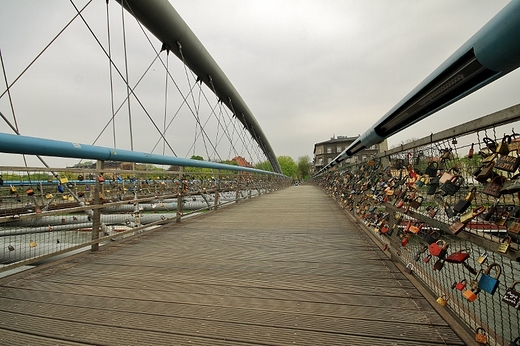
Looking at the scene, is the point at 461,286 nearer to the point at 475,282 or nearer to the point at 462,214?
the point at 475,282

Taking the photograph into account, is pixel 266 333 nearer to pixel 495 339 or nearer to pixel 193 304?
pixel 193 304

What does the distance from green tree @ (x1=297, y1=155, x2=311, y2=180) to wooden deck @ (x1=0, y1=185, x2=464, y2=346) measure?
8499 centimetres

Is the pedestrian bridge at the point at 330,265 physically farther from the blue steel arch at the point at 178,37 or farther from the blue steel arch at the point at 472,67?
the blue steel arch at the point at 178,37

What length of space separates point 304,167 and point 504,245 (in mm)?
89005

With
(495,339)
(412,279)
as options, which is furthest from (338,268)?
(495,339)

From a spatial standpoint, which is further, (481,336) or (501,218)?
(481,336)

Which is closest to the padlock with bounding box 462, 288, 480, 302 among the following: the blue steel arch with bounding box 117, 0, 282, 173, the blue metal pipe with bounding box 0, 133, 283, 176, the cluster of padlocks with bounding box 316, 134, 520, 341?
the cluster of padlocks with bounding box 316, 134, 520, 341

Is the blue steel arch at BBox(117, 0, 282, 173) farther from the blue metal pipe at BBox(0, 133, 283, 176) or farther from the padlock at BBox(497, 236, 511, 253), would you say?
the padlock at BBox(497, 236, 511, 253)

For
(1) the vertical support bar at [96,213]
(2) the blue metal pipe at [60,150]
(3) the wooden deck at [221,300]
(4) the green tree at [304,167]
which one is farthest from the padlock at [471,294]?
(4) the green tree at [304,167]

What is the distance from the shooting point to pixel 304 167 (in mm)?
88688

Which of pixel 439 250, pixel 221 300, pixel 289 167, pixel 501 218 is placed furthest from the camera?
pixel 289 167

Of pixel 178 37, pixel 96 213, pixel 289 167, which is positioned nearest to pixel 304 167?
pixel 289 167

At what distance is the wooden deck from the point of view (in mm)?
1195

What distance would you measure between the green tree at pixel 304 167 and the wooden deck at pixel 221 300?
84993mm
